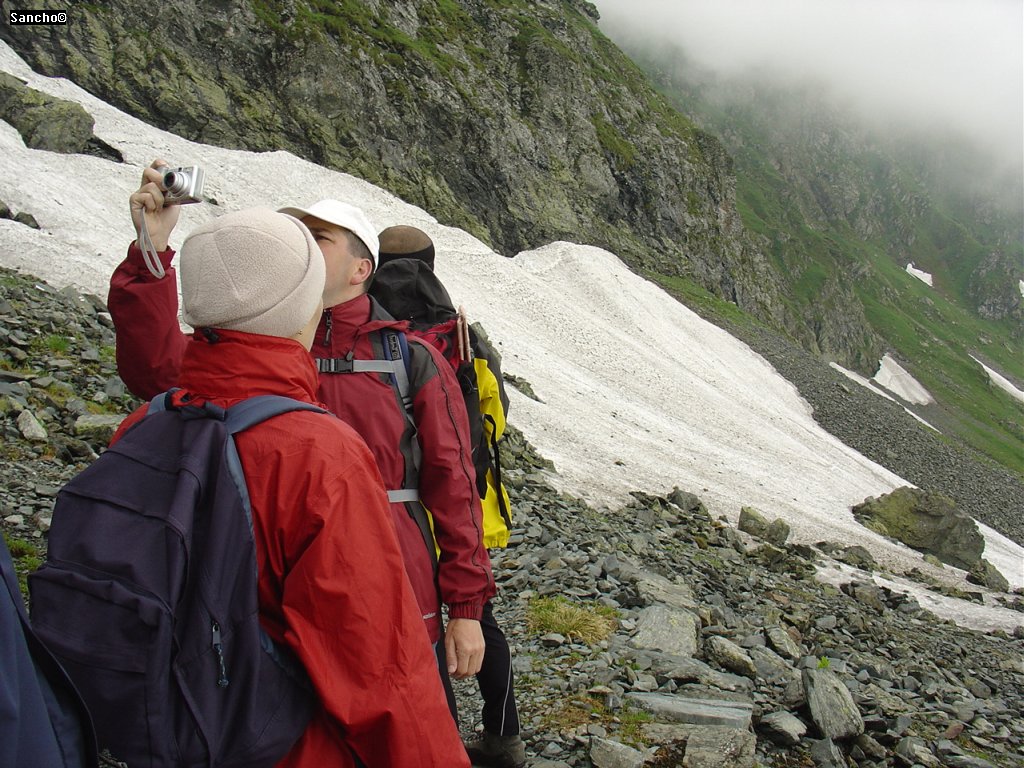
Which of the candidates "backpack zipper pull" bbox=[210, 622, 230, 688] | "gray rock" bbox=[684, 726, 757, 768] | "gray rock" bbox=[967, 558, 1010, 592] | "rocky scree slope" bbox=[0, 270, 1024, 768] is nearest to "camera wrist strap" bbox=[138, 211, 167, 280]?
"backpack zipper pull" bbox=[210, 622, 230, 688]

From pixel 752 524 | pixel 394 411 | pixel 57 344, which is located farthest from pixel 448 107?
pixel 394 411

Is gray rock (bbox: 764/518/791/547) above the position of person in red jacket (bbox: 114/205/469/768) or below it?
below

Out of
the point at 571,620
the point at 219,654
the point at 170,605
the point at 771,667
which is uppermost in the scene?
the point at 170,605

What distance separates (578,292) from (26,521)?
125ft

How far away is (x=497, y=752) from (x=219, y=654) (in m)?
3.62

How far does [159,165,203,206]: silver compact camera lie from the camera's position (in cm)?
360

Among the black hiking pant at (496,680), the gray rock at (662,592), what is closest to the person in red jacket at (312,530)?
the black hiking pant at (496,680)

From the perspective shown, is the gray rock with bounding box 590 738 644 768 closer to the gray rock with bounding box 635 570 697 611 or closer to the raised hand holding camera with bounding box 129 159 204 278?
the gray rock with bounding box 635 570 697 611

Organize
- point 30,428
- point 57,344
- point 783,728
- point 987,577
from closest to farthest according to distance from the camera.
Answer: point 783,728 < point 30,428 < point 57,344 < point 987,577

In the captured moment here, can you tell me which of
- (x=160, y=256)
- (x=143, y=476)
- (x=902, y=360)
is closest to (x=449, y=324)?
(x=160, y=256)

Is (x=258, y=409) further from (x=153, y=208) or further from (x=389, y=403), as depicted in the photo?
(x=153, y=208)

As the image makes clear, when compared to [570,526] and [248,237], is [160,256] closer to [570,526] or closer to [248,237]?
[248,237]

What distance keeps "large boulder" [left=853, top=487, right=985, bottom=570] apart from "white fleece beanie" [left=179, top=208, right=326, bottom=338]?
27.5m

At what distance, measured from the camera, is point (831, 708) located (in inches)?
293
